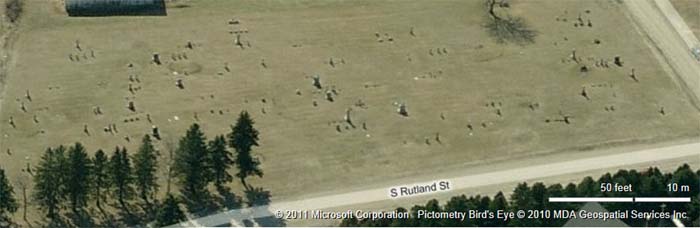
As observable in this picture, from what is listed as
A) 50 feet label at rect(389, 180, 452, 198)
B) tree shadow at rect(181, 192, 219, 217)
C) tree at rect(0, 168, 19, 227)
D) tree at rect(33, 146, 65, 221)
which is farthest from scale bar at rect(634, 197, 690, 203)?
tree at rect(0, 168, 19, 227)

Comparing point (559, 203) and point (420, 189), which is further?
point (420, 189)

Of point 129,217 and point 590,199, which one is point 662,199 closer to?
point 590,199

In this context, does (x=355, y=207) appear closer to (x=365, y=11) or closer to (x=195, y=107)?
(x=195, y=107)

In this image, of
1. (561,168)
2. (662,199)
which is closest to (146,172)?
(561,168)

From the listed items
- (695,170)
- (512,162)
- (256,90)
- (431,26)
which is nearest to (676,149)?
(695,170)

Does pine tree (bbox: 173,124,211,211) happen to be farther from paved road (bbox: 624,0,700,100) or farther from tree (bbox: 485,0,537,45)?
paved road (bbox: 624,0,700,100)
